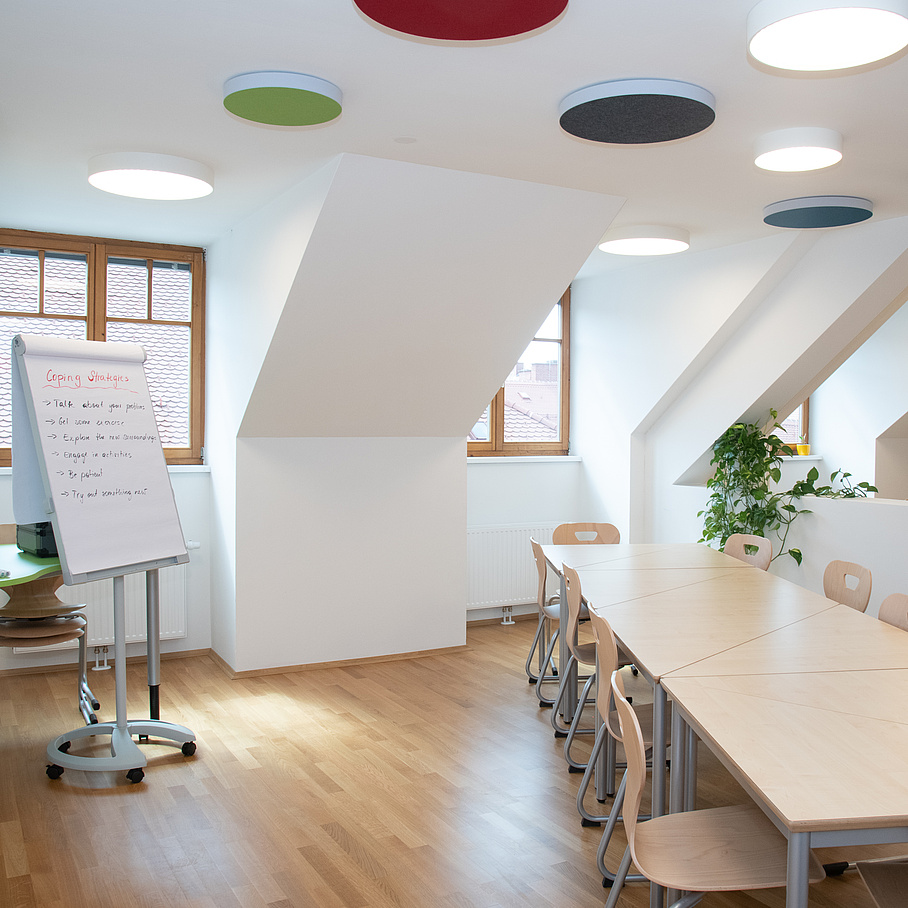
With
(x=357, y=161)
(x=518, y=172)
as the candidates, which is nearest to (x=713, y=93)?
(x=518, y=172)

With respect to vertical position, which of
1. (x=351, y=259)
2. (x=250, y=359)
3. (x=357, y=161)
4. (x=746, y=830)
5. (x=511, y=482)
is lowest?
(x=746, y=830)

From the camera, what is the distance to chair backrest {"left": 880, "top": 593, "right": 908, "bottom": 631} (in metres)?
3.71

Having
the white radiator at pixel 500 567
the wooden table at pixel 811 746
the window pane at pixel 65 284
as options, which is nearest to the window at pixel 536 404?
the white radiator at pixel 500 567

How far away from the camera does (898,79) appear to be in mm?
3312

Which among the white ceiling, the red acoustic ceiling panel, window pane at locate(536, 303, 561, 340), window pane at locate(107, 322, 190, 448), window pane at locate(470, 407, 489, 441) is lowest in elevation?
window pane at locate(470, 407, 489, 441)

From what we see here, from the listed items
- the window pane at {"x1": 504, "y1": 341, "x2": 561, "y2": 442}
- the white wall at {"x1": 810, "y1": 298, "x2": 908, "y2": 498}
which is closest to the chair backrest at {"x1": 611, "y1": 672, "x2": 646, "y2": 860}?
the window pane at {"x1": 504, "y1": 341, "x2": 561, "y2": 442}

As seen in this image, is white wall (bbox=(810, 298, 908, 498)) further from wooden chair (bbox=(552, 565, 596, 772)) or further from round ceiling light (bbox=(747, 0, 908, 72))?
round ceiling light (bbox=(747, 0, 908, 72))

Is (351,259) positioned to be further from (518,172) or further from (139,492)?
(139,492)

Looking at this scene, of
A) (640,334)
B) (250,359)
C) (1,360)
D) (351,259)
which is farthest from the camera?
(640,334)

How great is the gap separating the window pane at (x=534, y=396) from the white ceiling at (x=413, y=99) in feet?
8.90

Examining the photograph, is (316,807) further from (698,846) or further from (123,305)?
(123,305)

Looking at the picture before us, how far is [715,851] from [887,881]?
1.40 ft

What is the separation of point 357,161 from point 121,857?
10.5 feet

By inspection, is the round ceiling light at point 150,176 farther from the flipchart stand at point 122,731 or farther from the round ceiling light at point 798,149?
the round ceiling light at point 798,149
